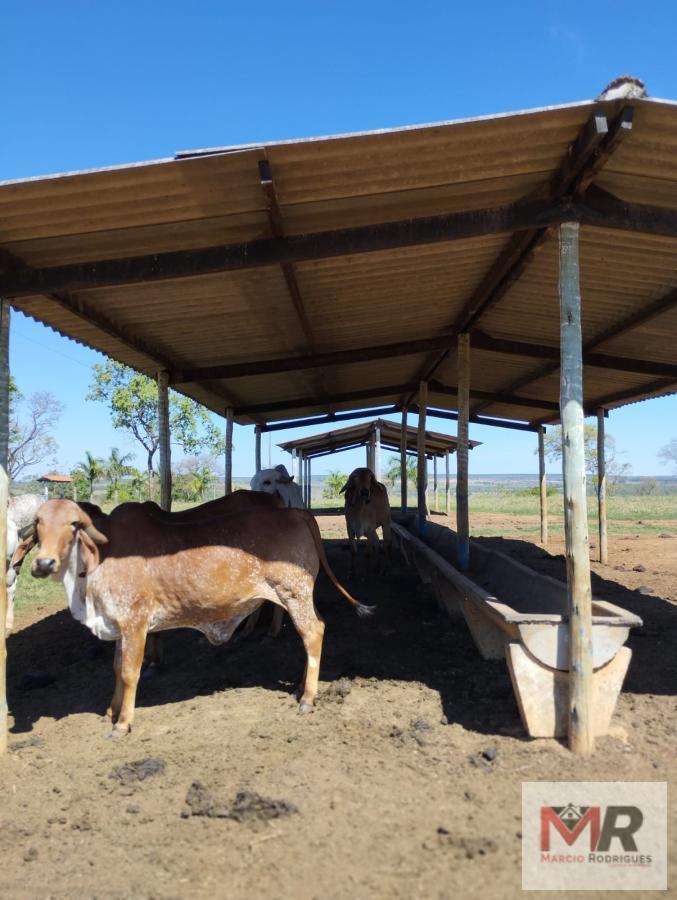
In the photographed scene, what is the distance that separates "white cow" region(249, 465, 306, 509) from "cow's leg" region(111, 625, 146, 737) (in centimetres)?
508

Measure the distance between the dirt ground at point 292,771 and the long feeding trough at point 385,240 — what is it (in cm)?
60

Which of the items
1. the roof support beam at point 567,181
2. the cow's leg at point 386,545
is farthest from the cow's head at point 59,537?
the cow's leg at point 386,545

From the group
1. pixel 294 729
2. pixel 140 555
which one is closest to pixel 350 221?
pixel 140 555

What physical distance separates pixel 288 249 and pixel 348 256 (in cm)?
109

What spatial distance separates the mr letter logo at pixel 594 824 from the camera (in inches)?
126

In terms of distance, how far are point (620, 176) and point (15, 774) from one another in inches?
212

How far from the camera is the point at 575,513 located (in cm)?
419

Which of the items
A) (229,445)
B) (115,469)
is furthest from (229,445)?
(115,469)

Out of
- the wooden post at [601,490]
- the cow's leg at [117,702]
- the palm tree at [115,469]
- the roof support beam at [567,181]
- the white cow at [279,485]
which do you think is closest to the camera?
the roof support beam at [567,181]

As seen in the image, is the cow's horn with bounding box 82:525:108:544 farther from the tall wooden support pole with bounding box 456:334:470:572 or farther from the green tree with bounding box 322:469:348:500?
the green tree with bounding box 322:469:348:500

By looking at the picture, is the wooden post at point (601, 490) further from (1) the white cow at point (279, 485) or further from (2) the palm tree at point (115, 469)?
(2) the palm tree at point (115, 469)

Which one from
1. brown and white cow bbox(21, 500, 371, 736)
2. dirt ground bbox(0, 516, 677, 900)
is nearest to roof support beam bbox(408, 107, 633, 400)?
brown and white cow bbox(21, 500, 371, 736)

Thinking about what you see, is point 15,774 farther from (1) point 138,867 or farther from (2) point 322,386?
(2) point 322,386

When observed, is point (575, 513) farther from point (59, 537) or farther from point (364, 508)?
point (364, 508)
